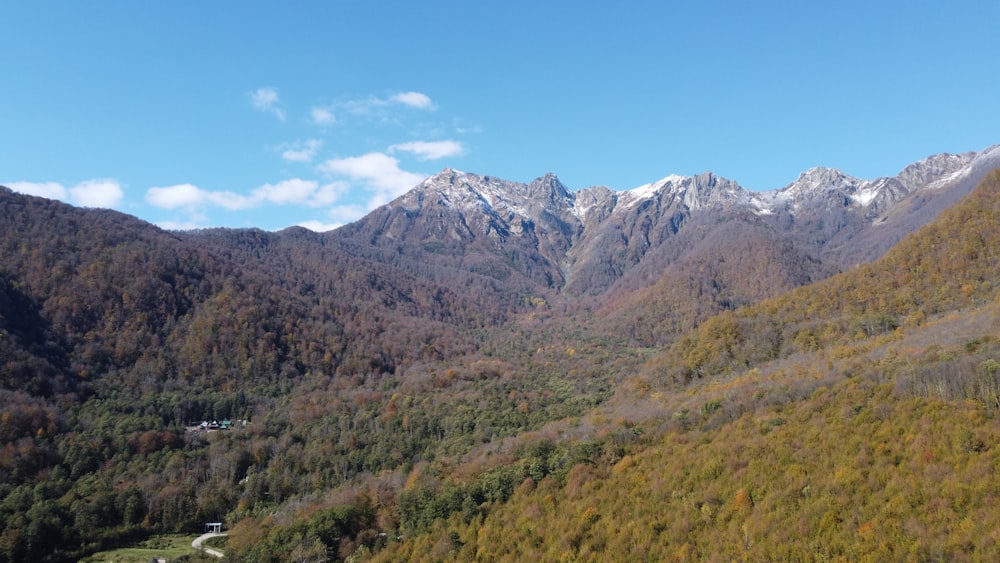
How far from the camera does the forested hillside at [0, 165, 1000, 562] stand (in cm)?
2931

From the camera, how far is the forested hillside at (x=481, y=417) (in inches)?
1154

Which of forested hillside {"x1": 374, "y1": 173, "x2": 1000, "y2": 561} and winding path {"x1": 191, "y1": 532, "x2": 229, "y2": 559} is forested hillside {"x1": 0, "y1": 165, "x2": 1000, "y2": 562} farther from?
winding path {"x1": 191, "y1": 532, "x2": 229, "y2": 559}

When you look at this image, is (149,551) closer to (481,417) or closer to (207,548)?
(207,548)

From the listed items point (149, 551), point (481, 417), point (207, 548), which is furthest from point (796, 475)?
point (149, 551)

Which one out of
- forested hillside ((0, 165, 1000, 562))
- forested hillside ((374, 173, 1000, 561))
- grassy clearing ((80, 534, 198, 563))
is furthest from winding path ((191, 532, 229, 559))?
forested hillside ((374, 173, 1000, 561))

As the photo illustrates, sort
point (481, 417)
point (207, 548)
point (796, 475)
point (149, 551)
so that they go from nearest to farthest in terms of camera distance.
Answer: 1. point (796, 475)
2. point (207, 548)
3. point (149, 551)
4. point (481, 417)

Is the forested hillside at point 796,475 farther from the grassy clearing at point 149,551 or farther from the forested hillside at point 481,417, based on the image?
the grassy clearing at point 149,551

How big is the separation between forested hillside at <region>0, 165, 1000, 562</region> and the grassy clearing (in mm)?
2431

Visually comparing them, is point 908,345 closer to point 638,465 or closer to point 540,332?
point 638,465

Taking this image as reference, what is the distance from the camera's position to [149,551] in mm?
55344

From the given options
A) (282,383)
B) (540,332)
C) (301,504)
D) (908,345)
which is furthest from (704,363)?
(540,332)

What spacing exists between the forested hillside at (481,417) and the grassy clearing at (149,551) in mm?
2431

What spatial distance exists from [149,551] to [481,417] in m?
44.6

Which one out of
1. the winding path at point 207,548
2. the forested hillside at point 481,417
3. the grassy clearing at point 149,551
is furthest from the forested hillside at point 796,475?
the grassy clearing at point 149,551
